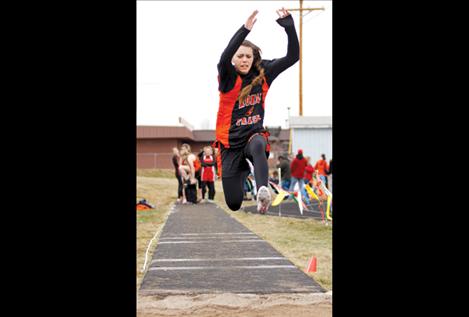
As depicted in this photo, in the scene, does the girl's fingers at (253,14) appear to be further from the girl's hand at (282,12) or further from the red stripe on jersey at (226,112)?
the red stripe on jersey at (226,112)

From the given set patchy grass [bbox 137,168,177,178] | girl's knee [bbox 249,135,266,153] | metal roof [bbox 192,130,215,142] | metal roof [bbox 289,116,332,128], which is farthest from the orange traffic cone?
patchy grass [bbox 137,168,177,178]

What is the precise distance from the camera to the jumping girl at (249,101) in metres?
3.90

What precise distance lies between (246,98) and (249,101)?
0.04 meters

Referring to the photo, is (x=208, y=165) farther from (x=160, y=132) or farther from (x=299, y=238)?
(x=160, y=132)

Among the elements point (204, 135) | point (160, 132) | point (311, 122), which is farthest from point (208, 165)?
point (160, 132)

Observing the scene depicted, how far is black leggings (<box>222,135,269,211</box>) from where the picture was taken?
3.93m

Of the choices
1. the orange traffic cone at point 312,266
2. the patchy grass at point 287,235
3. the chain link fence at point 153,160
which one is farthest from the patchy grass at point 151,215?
the chain link fence at point 153,160

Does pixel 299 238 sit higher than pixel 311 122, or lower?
lower

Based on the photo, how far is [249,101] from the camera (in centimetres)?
400

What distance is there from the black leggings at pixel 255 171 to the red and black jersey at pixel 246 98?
11cm
